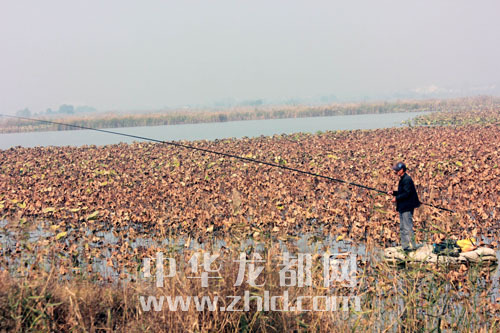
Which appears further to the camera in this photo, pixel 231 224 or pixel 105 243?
pixel 231 224

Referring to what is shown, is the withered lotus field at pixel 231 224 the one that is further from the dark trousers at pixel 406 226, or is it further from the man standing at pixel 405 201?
the man standing at pixel 405 201

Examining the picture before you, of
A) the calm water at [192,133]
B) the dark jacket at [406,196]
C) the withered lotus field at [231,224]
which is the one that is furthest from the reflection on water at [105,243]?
the calm water at [192,133]

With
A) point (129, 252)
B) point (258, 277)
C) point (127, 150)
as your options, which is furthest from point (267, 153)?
point (258, 277)

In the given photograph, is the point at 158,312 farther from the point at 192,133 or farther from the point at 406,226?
the point at 192,133

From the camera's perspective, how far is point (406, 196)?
968 cm

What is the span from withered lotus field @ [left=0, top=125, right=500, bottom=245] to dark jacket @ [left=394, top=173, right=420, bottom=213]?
56cm

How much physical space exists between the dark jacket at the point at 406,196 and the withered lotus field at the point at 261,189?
1.83 ft

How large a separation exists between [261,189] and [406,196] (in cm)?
736

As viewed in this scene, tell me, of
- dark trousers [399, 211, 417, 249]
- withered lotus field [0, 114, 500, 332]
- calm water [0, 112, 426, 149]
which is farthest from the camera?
calm water [0, 112, 426, 149]

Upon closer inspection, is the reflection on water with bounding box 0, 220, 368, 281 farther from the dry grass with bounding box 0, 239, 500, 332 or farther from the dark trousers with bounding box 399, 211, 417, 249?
the dry grass with bounding box 0, 239, 500, 332

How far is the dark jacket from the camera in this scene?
31.7 feet

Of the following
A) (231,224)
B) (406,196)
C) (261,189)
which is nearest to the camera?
(406,196)

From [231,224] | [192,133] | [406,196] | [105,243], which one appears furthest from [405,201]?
[192,133]

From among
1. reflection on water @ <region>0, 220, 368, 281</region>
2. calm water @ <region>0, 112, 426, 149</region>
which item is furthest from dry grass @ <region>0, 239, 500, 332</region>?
calm water @ <region>0, 112, 426, 149</region>
